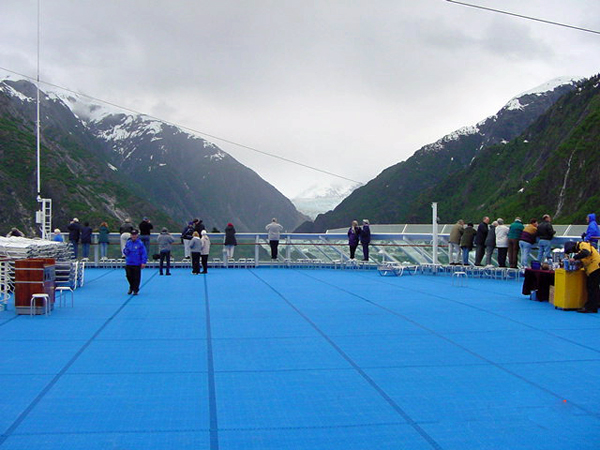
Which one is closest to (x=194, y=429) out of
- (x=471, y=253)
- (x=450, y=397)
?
(x=450, y=397)

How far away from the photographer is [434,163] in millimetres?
173500

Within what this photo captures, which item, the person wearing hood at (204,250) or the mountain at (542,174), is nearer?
the person wearing hood at (204,250)

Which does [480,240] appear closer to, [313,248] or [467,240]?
[467,240]

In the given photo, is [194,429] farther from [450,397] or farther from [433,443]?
[450,397]

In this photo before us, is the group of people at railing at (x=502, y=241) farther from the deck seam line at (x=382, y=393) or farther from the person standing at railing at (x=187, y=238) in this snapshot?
the deck seam line at (x=382, y=393)

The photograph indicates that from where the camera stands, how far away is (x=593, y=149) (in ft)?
273

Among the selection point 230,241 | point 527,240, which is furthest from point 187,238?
point 527,240

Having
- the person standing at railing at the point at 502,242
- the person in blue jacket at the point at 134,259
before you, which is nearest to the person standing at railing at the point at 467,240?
the person standing at railing at the point at 502,242

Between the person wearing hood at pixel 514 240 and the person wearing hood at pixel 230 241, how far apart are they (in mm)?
10294

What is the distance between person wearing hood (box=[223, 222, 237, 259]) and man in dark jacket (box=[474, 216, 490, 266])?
9165 millimetres

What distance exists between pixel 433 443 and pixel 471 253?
18.7 meters

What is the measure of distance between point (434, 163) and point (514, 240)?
157m

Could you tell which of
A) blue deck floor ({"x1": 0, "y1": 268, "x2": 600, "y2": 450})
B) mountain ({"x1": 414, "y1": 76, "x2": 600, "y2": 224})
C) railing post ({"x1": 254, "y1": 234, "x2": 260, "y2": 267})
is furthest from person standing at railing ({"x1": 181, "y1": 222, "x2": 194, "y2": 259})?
mountain ({"x1": 414, "y1": 76, "x2": 600, "y2": 224})

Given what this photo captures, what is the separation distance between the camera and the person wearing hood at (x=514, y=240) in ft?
66.4
